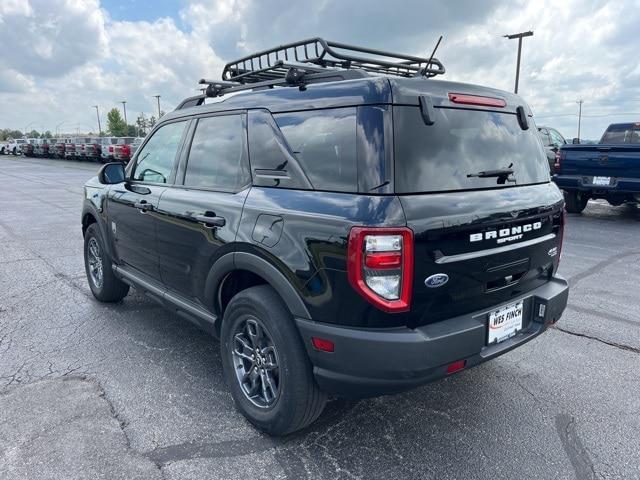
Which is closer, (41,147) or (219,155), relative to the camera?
(219,155)

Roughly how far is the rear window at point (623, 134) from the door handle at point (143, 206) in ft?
34.5

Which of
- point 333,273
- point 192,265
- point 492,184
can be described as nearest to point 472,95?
point 492,184

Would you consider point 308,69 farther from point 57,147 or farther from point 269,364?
point 57,147

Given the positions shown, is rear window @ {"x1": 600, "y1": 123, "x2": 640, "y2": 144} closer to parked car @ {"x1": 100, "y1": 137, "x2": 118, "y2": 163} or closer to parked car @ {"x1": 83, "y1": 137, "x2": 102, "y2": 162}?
parked car @ {"x1": 100, "y1": 137, "x2": 118, "y2": 163}

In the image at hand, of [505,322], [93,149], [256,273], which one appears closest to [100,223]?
[256,273]

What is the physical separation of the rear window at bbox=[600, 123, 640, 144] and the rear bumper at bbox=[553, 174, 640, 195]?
1.79 metres

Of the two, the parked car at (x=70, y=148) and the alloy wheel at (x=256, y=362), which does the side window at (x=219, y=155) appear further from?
the parked car at (x=70, y=148)

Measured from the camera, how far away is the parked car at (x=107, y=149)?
3030 centimetres

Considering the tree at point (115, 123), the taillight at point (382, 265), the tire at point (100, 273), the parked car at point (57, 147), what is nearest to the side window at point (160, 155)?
the tire at point (100, 273)

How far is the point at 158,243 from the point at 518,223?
97.8 inches

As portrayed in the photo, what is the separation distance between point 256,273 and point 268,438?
0.93 m

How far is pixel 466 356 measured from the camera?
2.44 meters

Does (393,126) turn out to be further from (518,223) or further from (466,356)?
(466,356)

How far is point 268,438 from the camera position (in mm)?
2738
